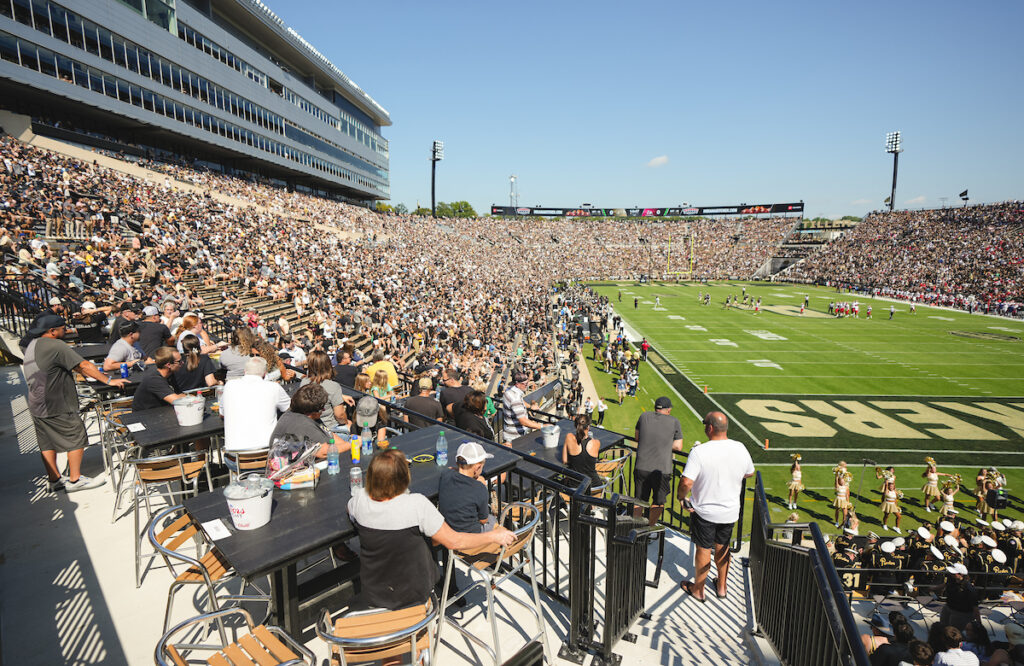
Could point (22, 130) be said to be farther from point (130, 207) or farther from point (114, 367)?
point (114, 367)

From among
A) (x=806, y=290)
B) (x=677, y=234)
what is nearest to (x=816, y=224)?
(x=677, y=234)

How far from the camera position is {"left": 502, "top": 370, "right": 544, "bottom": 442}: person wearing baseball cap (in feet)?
25.3

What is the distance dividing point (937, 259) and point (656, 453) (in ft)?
253

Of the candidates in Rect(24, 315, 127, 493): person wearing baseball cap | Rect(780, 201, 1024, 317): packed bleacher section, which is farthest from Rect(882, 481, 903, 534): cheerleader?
Rect(780, 201, 1024, 317): packed bleacher section

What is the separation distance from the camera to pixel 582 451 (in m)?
5.81

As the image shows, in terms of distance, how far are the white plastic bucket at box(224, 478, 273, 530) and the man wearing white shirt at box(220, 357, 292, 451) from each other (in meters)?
1.59

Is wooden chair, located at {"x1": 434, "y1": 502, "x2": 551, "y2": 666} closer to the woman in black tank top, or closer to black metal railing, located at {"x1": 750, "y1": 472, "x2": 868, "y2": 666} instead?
black metal railing, located at {"x1": 750, "y1": 472, "x2": 868, "y2": 666}

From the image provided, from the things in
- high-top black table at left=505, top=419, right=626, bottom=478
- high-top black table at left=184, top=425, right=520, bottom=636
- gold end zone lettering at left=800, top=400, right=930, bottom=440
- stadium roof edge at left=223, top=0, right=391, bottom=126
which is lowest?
gold end zone lettering at left=800, top=400, right=930, bottom=440

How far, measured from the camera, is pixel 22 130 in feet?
84.8

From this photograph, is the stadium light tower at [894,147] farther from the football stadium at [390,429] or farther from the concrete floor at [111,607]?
the concrete floor at [111,607]

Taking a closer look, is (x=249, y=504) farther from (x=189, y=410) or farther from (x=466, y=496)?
(x=189, y=410)

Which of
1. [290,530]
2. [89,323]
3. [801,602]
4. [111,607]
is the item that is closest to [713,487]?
[801,602]

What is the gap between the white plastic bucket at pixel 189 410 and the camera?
5266 mm

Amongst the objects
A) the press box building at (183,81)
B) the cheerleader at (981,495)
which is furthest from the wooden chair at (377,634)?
the press box building at (183,81)
